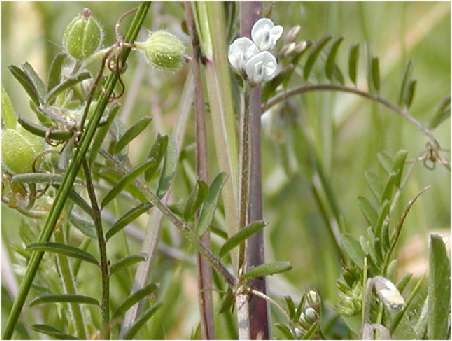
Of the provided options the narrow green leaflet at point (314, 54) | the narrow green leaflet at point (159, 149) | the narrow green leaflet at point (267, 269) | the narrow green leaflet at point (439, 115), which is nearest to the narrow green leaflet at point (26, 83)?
the narrow green leaflet at point (159, 149)

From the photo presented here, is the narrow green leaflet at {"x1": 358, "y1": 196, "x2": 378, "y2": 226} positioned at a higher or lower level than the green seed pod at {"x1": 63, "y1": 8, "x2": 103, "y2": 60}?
lower

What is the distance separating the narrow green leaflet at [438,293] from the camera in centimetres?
78

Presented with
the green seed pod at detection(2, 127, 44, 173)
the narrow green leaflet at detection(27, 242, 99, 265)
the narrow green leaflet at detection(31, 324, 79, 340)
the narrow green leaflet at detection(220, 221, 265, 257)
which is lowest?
the narrow green leaflet at detection(31, 324, 79, 340)

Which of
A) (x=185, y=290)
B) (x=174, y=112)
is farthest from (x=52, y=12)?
(x=185, y=290)

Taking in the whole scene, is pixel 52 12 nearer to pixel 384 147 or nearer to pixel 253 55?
pixel 384 147

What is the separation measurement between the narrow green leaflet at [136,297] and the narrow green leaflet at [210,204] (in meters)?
0.07

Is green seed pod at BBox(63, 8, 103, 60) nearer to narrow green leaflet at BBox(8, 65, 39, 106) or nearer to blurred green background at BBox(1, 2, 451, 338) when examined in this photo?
narrow green leaflet at BBox(8, 65, 39, 106)

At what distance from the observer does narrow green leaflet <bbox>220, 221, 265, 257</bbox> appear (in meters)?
0.82

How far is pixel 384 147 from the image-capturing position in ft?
5.08

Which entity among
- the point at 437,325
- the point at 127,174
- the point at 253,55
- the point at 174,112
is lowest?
the point at 437,325

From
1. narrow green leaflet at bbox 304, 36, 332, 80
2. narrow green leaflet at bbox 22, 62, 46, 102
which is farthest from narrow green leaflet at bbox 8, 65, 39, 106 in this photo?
narrow green leaflet at bbox 304, 36, 332, 80

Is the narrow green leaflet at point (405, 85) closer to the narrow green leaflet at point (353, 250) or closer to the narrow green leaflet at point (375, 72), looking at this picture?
the narrow green leaflet at point (375, 72)

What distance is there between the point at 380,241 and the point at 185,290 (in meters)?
0.96

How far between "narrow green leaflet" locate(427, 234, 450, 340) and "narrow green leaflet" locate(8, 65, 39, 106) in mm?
367
